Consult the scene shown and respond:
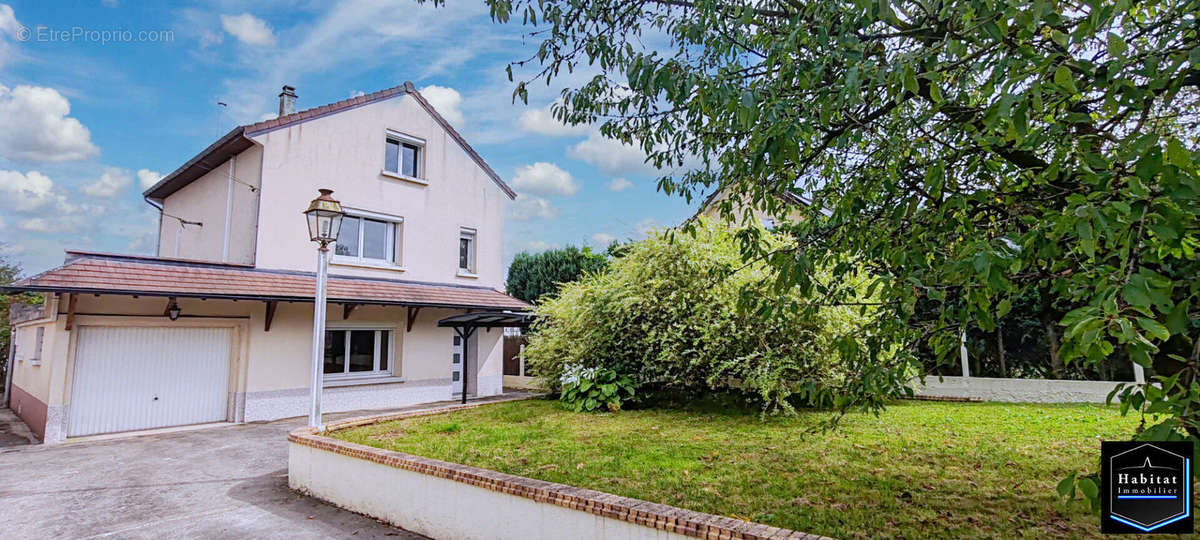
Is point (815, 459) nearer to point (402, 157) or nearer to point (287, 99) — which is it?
point (402, 157)

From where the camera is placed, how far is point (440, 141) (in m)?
16.1

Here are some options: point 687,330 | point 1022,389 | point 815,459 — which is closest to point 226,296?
point 687,330

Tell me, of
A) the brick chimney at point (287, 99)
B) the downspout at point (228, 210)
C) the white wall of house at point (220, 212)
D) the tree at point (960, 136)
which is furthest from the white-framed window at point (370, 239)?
the tree at point (960, 136)

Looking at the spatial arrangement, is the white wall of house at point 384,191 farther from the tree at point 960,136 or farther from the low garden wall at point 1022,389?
the low garden wall at point 1022,389

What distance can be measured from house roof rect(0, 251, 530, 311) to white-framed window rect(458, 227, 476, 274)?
175 cm

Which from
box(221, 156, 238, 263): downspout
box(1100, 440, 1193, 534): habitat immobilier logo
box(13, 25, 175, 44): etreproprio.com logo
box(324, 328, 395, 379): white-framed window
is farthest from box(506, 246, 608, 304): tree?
box(1100, 440, 1193, 534): habitat immobilier logo

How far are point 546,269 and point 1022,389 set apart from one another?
1369cm

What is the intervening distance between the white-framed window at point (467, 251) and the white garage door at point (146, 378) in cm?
613

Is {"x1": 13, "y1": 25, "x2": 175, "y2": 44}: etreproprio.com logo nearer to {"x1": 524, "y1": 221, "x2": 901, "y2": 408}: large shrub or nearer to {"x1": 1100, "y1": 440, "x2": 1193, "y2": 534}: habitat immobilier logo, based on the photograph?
{"x1": 524, "y1": 221, "x2": 901, "y2": 408}: large shrub

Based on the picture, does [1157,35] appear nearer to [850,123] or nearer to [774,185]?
[850,123]

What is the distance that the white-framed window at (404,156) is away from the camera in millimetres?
15125

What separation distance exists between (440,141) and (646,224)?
787 cm

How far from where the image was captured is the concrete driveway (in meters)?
5.76

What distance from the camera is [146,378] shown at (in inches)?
441
